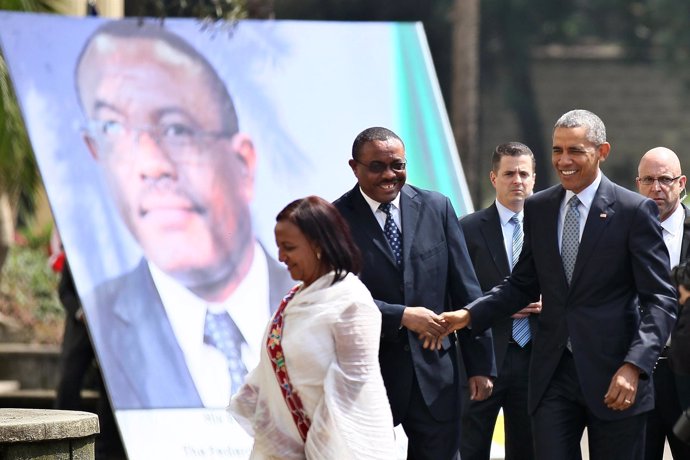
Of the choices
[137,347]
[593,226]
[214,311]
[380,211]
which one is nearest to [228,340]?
[214,311]

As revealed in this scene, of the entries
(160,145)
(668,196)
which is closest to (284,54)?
(160,145)

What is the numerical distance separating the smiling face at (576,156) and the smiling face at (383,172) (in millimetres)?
631

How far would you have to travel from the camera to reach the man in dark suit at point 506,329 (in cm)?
712

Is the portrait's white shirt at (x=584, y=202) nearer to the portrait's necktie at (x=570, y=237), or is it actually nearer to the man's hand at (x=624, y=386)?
the portrait's necktie at (x=570, y=237)

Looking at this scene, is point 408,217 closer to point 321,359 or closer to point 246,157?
point 321,359

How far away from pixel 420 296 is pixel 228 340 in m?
2.57

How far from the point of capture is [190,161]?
28.7 feet

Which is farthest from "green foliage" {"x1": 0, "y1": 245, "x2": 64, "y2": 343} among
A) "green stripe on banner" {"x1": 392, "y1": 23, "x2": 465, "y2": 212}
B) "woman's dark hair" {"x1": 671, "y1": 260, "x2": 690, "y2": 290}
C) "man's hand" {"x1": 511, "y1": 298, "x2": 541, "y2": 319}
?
"woman's dark hair" {"x1": 671, "y1": 260, "x2": 690, "y2": 290}

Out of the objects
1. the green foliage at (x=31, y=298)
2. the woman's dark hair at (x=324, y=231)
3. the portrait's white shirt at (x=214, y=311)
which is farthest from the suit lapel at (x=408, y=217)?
the green foliage at (x=31, y=298)

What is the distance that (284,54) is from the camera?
938 cm

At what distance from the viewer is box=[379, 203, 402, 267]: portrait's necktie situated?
597 cm

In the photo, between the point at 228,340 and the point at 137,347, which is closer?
the point at 137,347

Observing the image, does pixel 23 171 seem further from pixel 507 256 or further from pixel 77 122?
pixel 507 256

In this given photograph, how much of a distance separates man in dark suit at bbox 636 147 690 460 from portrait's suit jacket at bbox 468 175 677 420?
87 centimetres
